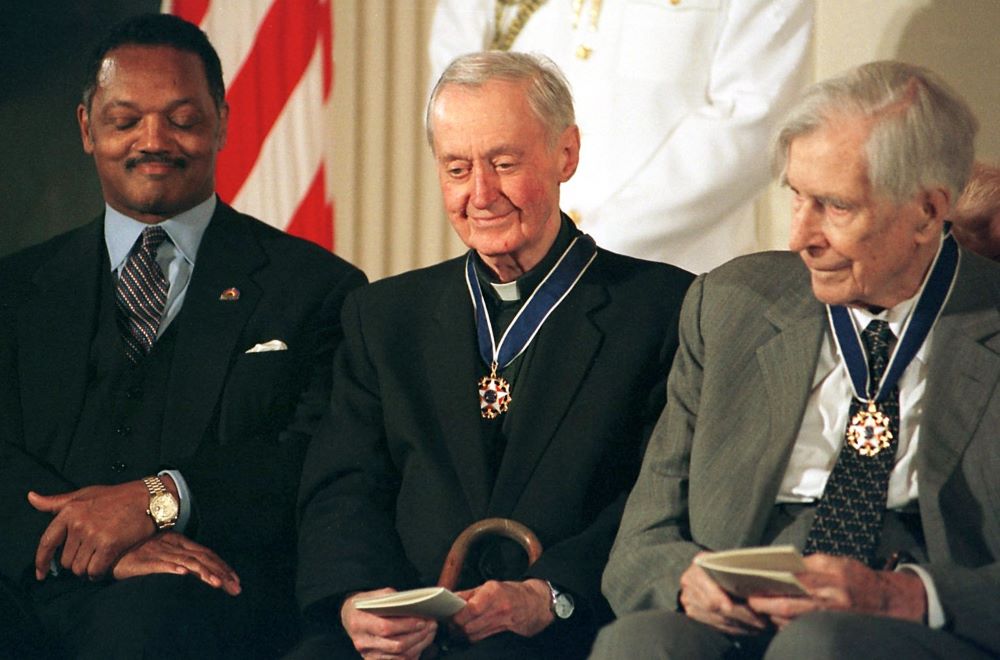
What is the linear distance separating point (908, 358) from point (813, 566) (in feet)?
1.57

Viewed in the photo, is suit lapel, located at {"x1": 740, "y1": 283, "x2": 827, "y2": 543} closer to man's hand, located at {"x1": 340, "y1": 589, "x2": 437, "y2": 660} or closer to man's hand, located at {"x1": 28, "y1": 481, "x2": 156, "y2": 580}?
man's hand, located at {"x1": 340, "y1": 589, "x2": 437, "y2": 660}

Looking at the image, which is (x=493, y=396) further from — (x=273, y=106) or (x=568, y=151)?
(x=273, y=106)

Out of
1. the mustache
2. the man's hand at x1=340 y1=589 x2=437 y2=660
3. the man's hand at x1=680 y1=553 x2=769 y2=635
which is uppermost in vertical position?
the mustache

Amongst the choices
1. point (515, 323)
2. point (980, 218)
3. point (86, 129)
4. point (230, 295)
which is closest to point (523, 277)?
point (515, 323)

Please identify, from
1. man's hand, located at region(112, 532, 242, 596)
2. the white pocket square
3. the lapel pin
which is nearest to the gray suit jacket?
man's hand, located at region(112, 532, 242, 596)

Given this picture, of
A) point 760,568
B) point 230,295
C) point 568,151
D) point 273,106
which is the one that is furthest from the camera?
point 273,106

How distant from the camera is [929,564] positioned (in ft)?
7.54

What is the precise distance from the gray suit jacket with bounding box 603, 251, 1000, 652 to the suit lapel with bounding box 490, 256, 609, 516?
0.23m

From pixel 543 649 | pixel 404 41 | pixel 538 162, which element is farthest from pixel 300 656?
pixel 404 41

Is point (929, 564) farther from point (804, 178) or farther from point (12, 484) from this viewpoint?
point (12, 484)

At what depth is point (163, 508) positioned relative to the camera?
3.01m

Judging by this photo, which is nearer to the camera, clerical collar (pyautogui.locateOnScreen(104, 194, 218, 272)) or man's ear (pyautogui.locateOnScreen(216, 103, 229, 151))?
clerical collar (pyautogui.locateOnScreen(104, 194, 218, 272))

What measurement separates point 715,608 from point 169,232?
1646 mm

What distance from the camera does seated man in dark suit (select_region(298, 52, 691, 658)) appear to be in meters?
2.77
